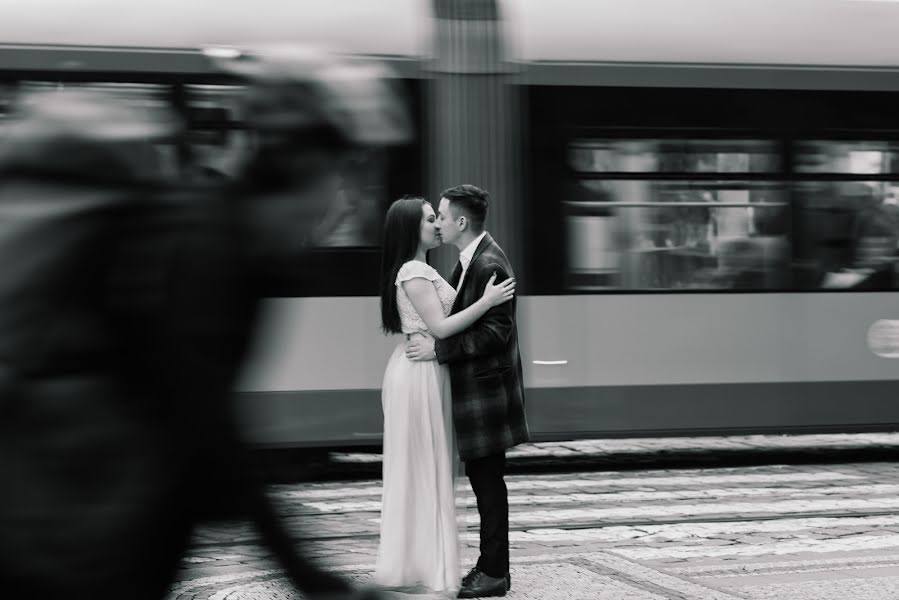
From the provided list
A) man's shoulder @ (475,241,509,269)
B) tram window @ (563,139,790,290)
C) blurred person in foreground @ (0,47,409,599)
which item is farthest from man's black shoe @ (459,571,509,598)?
tram window @ (563,139,790,290)

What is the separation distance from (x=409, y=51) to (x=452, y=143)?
688mm

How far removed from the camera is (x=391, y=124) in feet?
6.68

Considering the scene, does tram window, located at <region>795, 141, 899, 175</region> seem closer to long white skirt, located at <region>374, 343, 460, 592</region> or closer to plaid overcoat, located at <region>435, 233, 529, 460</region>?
plaid overcoat, located at <region>435, 233, 529, 460</region>

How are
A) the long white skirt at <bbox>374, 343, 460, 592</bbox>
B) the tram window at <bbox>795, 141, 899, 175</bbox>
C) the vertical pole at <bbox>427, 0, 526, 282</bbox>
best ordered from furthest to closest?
the tram window at <bbox>795, 141, 899, 175</bbox>
the vertical pole at <bbox>427, 0, 526, 282</bbox>
the long white skirt at <bbox>374, 343, 460, 592</bbox>

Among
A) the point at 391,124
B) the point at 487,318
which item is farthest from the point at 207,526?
the point at 487,318

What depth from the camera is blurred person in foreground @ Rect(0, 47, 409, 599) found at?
6.25 ft

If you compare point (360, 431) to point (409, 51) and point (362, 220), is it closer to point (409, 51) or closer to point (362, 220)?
point (362, 220)

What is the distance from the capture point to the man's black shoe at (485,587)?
6.09 meters

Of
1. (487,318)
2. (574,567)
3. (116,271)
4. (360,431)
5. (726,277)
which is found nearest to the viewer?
(116,271)

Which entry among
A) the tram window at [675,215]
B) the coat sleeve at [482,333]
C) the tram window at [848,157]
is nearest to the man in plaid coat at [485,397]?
the coat sleeve at [482,333]

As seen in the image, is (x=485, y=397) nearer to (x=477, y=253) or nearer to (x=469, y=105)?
(x=477, y=253)

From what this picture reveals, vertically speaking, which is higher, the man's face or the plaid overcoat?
the man's face

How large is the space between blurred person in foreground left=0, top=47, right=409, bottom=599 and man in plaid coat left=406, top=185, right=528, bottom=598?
4.03 m

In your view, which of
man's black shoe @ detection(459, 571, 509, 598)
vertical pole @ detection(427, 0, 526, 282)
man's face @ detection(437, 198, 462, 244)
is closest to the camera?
man's black shoe @ detection(459, 571, 509, 598)
